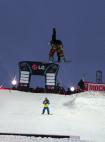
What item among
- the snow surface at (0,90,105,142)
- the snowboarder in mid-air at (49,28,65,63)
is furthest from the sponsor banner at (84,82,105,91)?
the snowboarder in mid-air at (49,28,65,63)

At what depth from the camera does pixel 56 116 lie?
3666 centimetres

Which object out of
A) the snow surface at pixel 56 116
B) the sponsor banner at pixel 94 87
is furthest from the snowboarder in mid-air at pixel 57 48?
the sponsor banner at pixel 94 87

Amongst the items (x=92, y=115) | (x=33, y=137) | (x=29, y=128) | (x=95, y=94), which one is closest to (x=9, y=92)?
(x=95, y=94)

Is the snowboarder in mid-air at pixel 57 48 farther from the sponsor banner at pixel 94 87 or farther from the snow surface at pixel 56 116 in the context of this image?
the sponsor banner at pixel 94 87

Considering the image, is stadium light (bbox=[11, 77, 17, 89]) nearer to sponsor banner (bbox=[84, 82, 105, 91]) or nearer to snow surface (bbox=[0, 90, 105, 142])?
snow surface (bbox=[0, 90, 105, 142])

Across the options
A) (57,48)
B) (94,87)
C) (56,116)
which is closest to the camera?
(56,116)

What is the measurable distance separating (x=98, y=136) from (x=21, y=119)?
24.2ft

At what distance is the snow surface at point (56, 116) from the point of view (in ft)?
97.7

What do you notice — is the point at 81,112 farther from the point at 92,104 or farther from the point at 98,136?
the point at 98,136

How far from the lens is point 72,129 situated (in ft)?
102

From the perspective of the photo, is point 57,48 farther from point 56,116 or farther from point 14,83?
point 56,116

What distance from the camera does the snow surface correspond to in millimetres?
29781

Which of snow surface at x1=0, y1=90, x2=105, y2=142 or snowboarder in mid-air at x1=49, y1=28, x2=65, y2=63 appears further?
snowboarder in mid-air at x1=49, y1=28, x2=65, y2=63

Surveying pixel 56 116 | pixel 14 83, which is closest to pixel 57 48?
pixel 14 83
